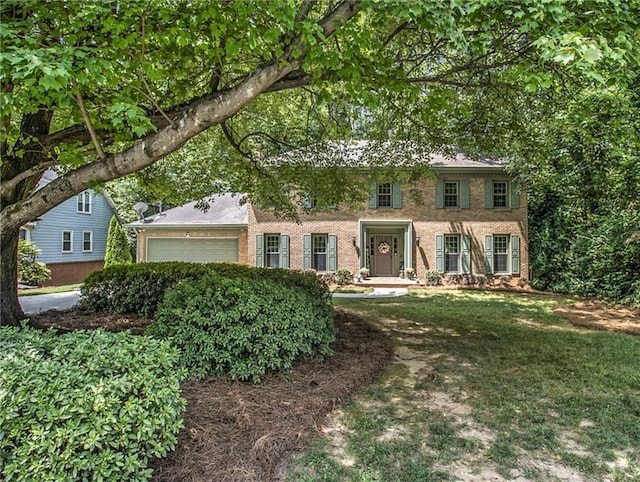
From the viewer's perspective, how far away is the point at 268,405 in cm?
366

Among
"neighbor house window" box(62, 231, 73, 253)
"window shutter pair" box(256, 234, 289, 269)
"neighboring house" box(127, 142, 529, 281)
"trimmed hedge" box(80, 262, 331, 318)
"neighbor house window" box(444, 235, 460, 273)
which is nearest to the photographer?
"trimmed hedge" box(80, 262, 331, 318)

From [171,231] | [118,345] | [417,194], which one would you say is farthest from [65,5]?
[171,231]

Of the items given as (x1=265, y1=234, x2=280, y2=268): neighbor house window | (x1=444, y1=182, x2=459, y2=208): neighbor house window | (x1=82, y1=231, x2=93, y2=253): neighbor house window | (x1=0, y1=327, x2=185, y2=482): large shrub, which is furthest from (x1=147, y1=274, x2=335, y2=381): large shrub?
(x1=82, y1=231, x2=93, y2=253): neighbor house window

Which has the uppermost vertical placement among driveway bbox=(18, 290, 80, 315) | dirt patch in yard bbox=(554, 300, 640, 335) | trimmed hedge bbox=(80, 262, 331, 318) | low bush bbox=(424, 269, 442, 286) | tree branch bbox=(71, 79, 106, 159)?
tree branch bbox=(71, 79, 106, 159)

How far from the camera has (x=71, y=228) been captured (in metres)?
20.2

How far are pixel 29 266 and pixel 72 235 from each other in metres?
5.03

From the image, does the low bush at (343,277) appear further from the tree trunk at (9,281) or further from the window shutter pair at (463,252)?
the tree trunk at (9,281)

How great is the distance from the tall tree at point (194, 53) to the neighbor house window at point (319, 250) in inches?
450

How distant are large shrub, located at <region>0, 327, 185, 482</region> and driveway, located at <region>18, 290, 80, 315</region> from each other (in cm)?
858

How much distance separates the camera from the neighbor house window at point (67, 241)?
19.7 meters

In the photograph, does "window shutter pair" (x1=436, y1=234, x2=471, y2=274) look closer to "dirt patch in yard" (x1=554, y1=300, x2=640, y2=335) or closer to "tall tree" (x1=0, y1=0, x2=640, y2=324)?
"dirt patch in yard" (x1=554, y1=300, x2=640, y2=335)

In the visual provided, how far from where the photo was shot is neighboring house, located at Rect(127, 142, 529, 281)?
630 inches

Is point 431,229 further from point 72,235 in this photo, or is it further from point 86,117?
point 72,235

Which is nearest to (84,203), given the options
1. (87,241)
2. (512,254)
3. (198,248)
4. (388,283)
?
(87,241)
